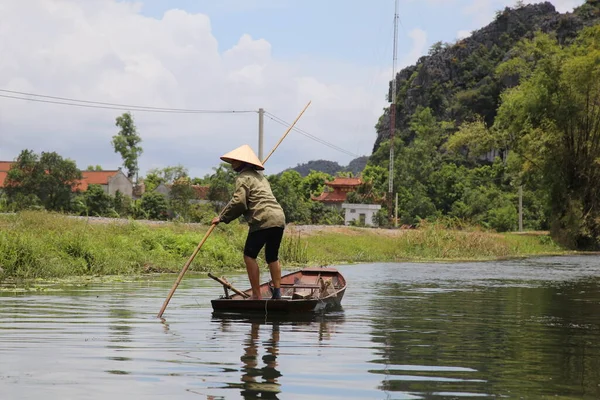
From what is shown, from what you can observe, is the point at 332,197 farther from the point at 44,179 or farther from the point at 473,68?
the point at 473,68

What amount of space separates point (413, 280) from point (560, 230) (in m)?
29.4

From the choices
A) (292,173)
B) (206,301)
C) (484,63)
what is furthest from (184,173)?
(206,301)

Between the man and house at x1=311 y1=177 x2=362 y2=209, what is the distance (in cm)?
8239

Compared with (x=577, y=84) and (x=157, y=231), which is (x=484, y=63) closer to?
(x=577, y=84)

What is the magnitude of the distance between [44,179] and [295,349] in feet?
→ 171

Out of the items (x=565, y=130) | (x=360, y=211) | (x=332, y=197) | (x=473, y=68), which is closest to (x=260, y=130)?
(x=565, y=130)

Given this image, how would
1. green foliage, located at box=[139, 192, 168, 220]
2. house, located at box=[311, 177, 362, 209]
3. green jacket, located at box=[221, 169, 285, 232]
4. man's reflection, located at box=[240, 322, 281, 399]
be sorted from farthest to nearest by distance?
house, located at box=[311, 177, 362, 209] < green foliage, located at box=[139, 192, 168, 220] < green jacket, located at box=[221, 169, 285, 232] < man's reflection, located at box=[240, 322, 281, 399]

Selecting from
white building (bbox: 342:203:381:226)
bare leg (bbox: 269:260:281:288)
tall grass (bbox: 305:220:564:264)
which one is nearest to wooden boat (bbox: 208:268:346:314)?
bare leg (bbox: 269:260:281:288)

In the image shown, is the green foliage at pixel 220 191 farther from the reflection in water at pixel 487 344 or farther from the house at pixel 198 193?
the reflection in water at pixel 487 344

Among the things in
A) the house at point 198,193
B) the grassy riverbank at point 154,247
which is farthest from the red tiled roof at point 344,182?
the grassy riverbank at point 154,247

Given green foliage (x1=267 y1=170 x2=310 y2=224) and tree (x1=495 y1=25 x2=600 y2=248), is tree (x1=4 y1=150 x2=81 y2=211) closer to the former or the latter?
green foliage (x1=267 y1=170 x2=310 y2=224)

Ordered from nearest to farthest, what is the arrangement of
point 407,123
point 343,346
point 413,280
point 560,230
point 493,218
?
point 343,346 < point 413,280 < point 560,230 < point 493,218 < point 407,123

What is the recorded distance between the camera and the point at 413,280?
18891 mm

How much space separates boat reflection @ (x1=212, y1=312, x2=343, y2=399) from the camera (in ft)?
17.6
